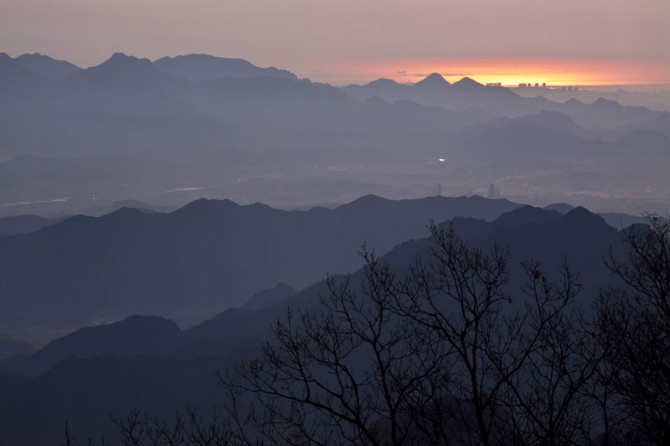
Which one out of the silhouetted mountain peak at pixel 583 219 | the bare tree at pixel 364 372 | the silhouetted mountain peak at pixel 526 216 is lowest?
the silhouetted mountain peak at pixel 526 216

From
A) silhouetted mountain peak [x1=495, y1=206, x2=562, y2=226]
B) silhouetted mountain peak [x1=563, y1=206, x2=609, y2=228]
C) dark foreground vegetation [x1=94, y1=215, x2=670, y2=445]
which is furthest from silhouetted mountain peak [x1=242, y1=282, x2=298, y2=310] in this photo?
dark foreground vegetation [x1=94, y1=215, x2=670, y2=445]

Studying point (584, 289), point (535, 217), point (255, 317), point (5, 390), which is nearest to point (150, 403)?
point (5, 390)

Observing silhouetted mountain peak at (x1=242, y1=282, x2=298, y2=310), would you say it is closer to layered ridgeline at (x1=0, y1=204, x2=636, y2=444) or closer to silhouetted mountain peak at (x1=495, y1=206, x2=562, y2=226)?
layered ridgeline at (x1=0, y1=204, x2=636, y2=444)

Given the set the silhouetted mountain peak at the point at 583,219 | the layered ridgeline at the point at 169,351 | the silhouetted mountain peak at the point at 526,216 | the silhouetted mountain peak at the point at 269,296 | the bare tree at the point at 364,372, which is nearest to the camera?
the bare tree at the point at 364,372

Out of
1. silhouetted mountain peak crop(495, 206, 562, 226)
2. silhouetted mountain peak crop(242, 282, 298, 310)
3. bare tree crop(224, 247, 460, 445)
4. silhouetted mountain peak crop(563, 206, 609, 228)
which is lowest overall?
silhouetted mountain peak crop(242, 282, 298, 310)

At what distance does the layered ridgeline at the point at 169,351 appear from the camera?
99.0 metres

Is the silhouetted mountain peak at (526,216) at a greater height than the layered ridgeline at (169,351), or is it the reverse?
the silhouetted mountain peak at (526,216)

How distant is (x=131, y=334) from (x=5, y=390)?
4105 cm

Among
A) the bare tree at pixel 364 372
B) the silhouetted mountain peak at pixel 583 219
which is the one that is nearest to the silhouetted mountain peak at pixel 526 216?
the silhouetted mountain peak at pixel 583 219

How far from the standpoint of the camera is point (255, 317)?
146 metres

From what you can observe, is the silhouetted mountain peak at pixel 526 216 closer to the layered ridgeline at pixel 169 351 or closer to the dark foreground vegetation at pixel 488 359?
the layered ridgeline at pixel 169 351

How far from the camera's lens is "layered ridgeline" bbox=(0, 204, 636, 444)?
325 feet

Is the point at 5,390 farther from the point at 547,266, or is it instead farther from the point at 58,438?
the point at 547,266

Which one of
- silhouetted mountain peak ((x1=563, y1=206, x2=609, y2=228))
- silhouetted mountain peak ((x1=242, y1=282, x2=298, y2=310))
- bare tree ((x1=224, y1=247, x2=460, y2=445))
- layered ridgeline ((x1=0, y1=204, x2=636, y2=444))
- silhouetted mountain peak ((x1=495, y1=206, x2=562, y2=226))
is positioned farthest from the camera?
silhouetted mountain peak ((x1=242, y1=282, x2=298, y2=310))
